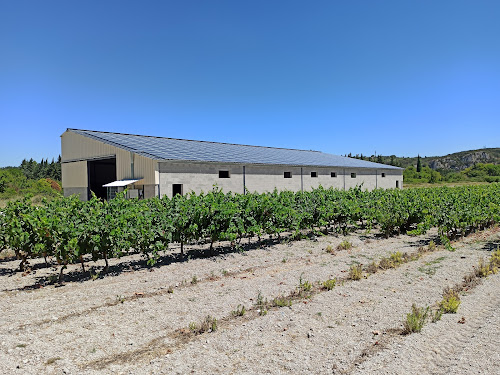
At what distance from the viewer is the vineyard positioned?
21.4ft

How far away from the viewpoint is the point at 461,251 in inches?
353

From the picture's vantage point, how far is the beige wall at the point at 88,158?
58.1ft

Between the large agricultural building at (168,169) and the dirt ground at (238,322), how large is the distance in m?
10.4

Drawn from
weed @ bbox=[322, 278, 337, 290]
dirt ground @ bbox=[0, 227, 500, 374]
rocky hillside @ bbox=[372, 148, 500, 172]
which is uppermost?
rocky hillside @ bbox=[372, 148, 500, 172]

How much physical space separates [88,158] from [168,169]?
882cm

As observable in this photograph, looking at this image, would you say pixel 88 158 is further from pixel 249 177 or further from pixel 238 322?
pixel 238 322

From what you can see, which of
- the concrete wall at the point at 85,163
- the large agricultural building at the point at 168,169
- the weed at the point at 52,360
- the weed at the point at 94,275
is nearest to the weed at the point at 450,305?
the weed at the point at 52,360

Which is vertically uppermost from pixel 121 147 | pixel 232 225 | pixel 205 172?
pixel 121 147

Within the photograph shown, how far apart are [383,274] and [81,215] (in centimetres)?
667

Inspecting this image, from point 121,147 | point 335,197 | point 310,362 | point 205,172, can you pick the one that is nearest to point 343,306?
point 310,362

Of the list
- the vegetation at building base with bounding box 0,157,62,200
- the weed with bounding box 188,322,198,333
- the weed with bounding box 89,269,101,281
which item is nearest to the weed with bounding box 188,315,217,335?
the weed with bounding box 188,322,198,333

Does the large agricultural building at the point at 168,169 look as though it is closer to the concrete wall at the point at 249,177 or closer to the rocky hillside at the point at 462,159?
the concrete wall at the point at 249,177

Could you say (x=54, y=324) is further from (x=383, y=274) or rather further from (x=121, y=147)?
(x=121, y=147)

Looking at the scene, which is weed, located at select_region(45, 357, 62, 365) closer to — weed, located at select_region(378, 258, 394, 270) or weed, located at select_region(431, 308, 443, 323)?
weed, located at select_region(431, 308, 443, 323)
